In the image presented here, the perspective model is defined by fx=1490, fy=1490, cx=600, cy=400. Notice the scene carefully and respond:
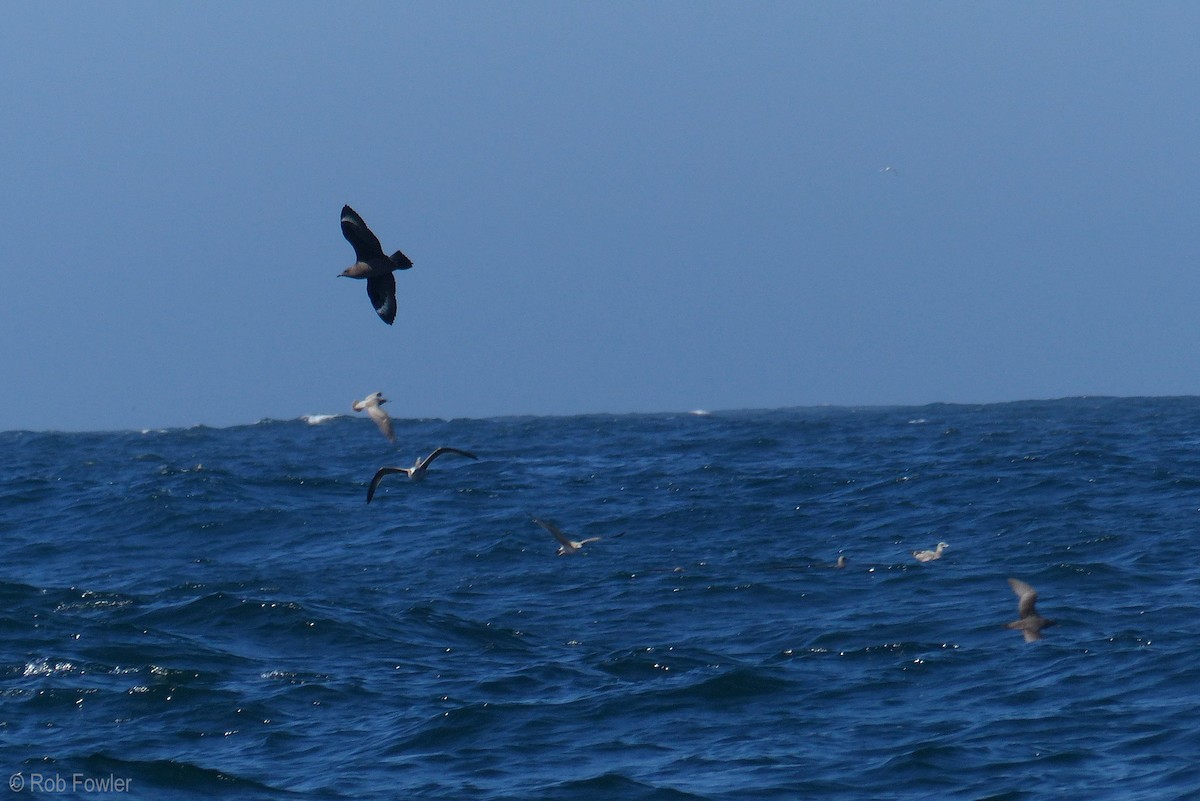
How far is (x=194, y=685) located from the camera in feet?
54.5

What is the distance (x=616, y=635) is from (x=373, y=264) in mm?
6914

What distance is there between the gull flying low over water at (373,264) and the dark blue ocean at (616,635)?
4.34m

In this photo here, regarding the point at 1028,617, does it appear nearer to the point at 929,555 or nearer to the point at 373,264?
the point at 929,555

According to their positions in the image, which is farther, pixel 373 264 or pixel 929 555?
pixel 929 555

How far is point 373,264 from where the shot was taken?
→ 1380 cm

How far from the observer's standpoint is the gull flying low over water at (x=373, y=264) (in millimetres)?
13578

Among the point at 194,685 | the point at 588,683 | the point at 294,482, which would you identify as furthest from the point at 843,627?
the point at 294,482

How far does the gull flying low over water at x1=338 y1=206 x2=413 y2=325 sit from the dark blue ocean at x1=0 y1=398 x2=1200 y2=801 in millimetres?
4342

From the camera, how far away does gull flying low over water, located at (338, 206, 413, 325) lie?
535 inches

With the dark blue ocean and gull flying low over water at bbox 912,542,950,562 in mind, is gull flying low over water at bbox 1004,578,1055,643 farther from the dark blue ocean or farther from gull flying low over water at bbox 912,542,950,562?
gull flying low over water at bbox 912,542,950,562

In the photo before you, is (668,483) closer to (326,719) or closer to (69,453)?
(326,719)

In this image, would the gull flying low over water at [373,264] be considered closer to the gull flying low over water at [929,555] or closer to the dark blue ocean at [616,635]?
the dark blue ocean at [616,635]

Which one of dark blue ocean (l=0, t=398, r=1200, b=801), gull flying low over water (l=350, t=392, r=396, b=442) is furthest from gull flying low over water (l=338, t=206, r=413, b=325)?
dark blue ocean (l=0, t=398, r=1200, b=801)

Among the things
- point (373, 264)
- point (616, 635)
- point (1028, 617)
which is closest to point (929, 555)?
point (616, 635)
